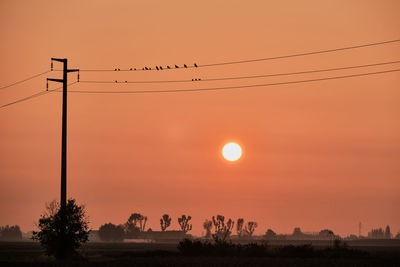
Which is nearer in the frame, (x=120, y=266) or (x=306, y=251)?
(x=120, y=266)

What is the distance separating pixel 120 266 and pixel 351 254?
39394 mm

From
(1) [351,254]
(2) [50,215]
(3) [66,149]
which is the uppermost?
(3) [66,149]

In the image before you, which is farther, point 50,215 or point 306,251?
point 306,251

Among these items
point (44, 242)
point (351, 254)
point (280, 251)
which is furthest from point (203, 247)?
point (44, 242)

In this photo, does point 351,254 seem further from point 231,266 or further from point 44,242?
point 44,242

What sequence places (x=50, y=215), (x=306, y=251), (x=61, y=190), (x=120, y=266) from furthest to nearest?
(x=306, y=251)
(x=50, y=215)
(x=61, y=190)
(x=120, y=266)

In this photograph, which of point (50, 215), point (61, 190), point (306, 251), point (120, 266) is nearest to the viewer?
point (120, 266)

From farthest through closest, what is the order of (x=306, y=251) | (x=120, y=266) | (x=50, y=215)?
(x=306, y=251) < (x=50, y=215) < (x=120, y=266)

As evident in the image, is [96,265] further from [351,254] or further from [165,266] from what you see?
[351,254]

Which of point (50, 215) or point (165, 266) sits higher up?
point (50, 215)

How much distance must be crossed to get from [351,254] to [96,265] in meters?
40.4

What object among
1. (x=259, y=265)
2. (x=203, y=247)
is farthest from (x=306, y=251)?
(x=259, y=265)

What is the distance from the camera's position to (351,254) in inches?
3514

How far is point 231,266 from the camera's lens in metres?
62.7
